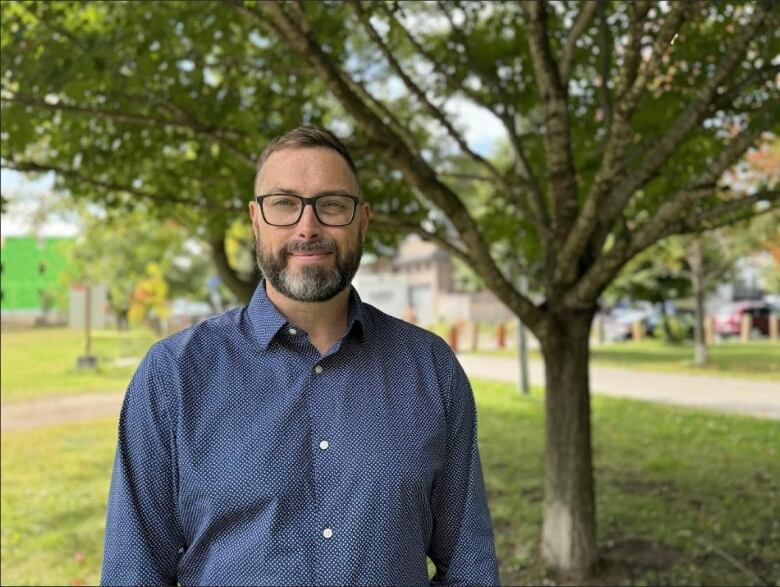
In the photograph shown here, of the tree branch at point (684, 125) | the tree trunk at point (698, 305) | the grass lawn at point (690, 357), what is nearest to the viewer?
the tree branch at point (684, 125)

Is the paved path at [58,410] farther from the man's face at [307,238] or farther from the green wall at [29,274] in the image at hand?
the man's face at [307,238]

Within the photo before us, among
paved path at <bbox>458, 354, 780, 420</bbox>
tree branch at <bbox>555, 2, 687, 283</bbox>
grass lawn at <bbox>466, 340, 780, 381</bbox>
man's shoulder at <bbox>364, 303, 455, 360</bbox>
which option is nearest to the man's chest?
man's shoulder at <bbox>364, 303, 455, 360</bbox>

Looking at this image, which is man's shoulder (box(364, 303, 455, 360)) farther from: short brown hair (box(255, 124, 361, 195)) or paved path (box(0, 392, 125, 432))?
paved path (box(0, 392, 125, 432))

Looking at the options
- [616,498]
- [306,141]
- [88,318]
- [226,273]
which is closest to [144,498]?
[306,141]

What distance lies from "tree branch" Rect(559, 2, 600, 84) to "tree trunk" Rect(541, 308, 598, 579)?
1.47 metres

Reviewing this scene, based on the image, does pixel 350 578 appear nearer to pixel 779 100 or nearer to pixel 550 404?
pixel 550 404

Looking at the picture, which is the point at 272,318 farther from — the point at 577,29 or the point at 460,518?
the point at 577,29

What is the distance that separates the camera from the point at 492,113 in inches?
229

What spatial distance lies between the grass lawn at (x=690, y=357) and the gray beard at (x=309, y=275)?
1566 cm

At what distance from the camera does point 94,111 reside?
14.2 ft

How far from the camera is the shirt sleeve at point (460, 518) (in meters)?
1.83

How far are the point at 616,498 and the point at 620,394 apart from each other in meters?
7.29

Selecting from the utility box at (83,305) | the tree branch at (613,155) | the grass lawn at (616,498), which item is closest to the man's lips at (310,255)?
the tree branch at (613,155)

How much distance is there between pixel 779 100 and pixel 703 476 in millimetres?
4555
